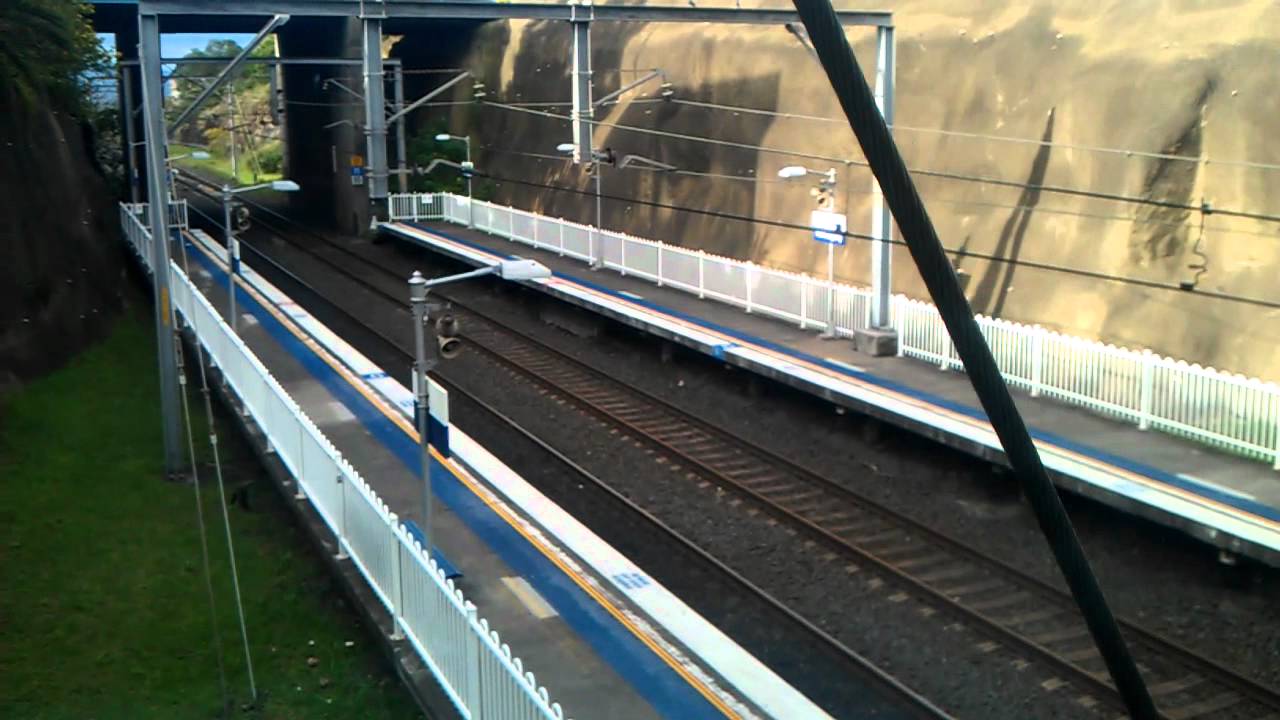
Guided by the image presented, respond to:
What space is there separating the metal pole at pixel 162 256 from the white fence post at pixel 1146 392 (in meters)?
9.84

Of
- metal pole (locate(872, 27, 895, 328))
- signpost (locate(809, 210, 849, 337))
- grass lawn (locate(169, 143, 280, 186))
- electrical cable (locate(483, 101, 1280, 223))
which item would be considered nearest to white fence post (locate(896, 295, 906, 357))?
metal pole (locate(872, 27, 895, 328))

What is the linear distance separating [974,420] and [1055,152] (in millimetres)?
6920

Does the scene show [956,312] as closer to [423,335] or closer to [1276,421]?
[423,335]

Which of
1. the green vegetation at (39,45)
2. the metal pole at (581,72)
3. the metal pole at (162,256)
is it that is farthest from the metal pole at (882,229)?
the green vegetation at (39,45)

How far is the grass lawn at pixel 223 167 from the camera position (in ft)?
183

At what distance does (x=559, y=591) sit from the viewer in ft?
28.7

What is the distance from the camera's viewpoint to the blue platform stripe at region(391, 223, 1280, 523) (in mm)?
9883

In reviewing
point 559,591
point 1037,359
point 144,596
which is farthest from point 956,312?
point 1037,359

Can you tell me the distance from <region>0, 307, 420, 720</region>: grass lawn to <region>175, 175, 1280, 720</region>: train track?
14.0 feet

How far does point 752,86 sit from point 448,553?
17.5 m

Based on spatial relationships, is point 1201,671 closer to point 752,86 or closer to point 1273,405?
point 1273,405

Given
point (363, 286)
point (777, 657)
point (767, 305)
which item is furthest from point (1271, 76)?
point (363, 286)

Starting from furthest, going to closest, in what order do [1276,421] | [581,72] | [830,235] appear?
[830,235], [581,72], [1276,421]

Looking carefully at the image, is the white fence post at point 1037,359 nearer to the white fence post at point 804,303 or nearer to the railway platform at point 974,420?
the railway platform at point 974,420
